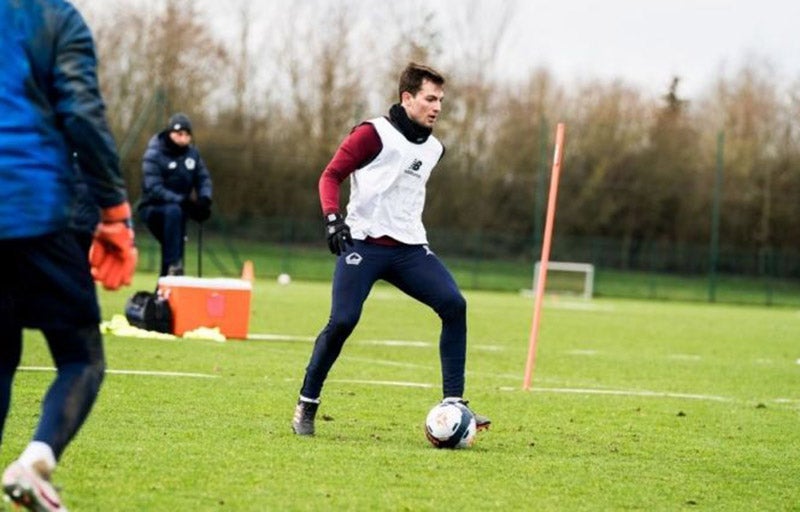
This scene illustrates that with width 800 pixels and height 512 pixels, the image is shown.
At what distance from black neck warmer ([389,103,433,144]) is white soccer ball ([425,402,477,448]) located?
146 centimetres

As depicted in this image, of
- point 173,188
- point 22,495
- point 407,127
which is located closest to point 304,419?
point 407,127

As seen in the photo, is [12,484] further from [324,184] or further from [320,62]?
[320,62]

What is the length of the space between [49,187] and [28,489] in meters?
0.97

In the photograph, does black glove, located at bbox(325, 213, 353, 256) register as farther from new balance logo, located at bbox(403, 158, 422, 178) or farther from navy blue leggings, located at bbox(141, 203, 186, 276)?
navy blue leggings, located at bbox(141, 203, 186, 276)

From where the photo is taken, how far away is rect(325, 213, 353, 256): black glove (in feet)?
25.1

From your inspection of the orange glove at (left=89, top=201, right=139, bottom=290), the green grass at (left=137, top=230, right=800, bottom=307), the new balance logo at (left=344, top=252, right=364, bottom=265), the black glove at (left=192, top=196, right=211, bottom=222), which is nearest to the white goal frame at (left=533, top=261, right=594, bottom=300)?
the green grass at (left=137, top=230, right=800, bottom=307)

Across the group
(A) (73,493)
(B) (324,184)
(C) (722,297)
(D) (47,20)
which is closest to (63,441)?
(A) (73,493)

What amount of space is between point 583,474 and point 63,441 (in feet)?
9.06

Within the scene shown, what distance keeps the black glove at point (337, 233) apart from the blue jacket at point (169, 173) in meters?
8.03

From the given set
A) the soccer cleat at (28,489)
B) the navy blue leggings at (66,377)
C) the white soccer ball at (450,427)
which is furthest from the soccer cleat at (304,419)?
the soccer cleat at (28,489)

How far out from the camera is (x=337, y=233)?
763 centimetres

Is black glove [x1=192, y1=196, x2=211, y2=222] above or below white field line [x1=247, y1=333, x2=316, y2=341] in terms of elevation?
above

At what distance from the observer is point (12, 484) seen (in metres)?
4.64

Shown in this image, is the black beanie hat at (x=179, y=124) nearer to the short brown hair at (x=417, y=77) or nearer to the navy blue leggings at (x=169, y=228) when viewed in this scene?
the navy blue leggings at (x=169, y=228)
